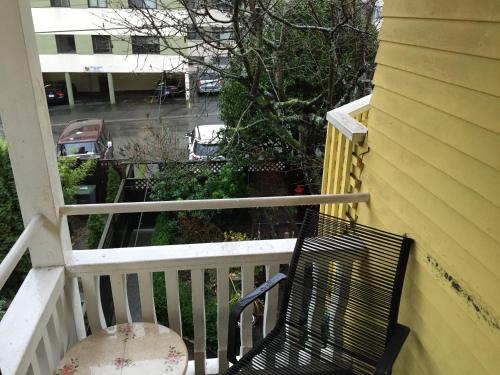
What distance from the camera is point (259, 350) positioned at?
5.58 ft

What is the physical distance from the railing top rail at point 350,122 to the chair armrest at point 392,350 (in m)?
0.94

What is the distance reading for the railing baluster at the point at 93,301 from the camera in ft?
5.84

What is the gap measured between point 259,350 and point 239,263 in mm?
376

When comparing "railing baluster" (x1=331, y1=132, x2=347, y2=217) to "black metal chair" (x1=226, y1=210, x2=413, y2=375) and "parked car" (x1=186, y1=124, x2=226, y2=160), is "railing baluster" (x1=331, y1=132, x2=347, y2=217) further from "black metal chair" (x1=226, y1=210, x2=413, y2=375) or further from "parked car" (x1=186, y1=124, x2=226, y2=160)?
"parked car" (x1=186, y1=124, x2=226, y2=160)

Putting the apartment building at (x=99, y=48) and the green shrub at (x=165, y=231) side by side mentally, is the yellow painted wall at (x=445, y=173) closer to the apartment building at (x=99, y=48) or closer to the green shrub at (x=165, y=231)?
the apartment building at (x=99, y=48)

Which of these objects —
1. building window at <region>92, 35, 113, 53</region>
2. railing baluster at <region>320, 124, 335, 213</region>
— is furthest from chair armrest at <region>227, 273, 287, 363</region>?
building window at <region>92, 35, 113, 53</region>

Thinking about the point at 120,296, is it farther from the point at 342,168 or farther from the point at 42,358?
the point at 342,168

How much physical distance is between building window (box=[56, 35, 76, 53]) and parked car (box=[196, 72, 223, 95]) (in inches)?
175

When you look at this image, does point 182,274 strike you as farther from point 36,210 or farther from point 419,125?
point 419,125

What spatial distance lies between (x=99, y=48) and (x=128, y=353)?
9381mm

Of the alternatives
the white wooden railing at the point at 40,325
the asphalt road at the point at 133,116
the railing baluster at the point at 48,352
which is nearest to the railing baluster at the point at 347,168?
the white wooden railing at the point at 40,325

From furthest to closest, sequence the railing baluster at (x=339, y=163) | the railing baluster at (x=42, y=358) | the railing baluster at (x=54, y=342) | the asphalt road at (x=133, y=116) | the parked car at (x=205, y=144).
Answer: the asphalt road at (x=133, y=116) < the parked car at (x=205, y=144) < the railing baluster at (x=339, y=163) < the railing baluster at (x=54, y=342) < the railing baluster at (x=42, y=358)

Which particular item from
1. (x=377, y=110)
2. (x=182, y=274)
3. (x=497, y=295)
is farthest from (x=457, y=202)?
(x=182, y=274)

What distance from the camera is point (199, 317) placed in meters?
1.93
